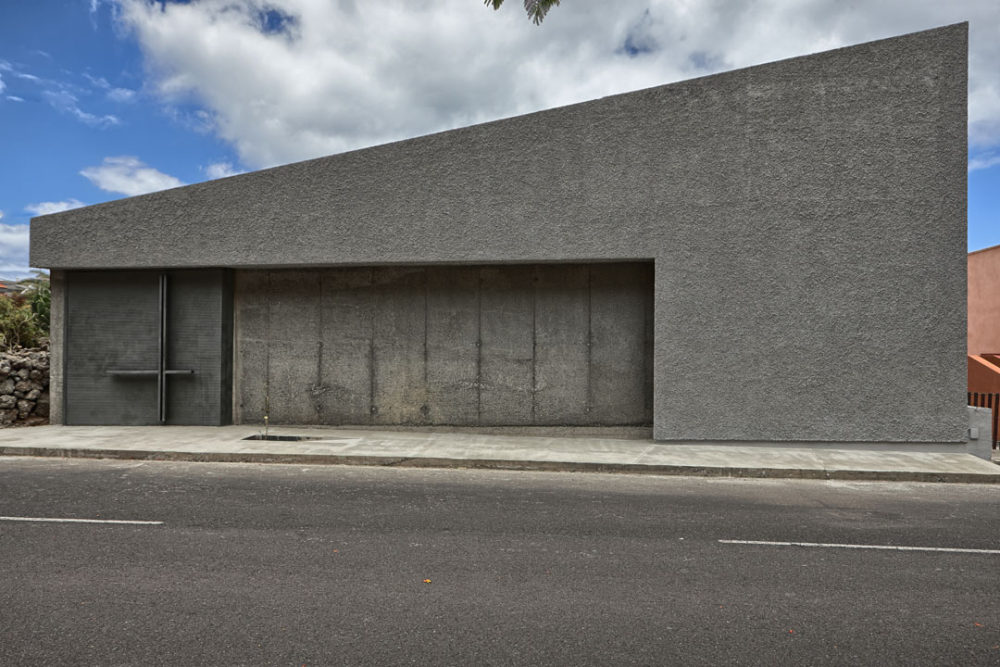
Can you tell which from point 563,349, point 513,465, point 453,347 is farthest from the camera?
point 453,347

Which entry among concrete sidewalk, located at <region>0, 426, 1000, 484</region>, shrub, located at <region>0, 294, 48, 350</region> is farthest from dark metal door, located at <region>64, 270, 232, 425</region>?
shrub, located at <region>0, 294, 48, 350</region>

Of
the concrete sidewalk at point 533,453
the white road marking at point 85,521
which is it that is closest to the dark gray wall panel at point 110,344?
the concrete sidewalk at point 533,453

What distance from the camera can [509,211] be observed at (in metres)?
11.7

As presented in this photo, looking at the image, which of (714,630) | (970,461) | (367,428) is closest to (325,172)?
(367,428)

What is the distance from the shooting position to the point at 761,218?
11.2m

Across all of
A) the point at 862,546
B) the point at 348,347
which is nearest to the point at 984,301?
the point at 348,347

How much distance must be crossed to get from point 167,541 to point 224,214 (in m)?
8.03

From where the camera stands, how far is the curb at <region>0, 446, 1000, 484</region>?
9.12 meters

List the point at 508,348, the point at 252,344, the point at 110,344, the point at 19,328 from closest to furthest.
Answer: the point at 508,348, the point at 110,344, the point at 252,344, the point at 19,328

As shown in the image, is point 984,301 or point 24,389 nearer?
point 24,389

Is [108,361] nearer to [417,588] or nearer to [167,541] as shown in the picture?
[167,541]

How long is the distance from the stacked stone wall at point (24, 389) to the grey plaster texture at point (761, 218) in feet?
23.8

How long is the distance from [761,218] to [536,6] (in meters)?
4.82

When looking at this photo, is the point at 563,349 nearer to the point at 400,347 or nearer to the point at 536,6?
the point at 400,347
